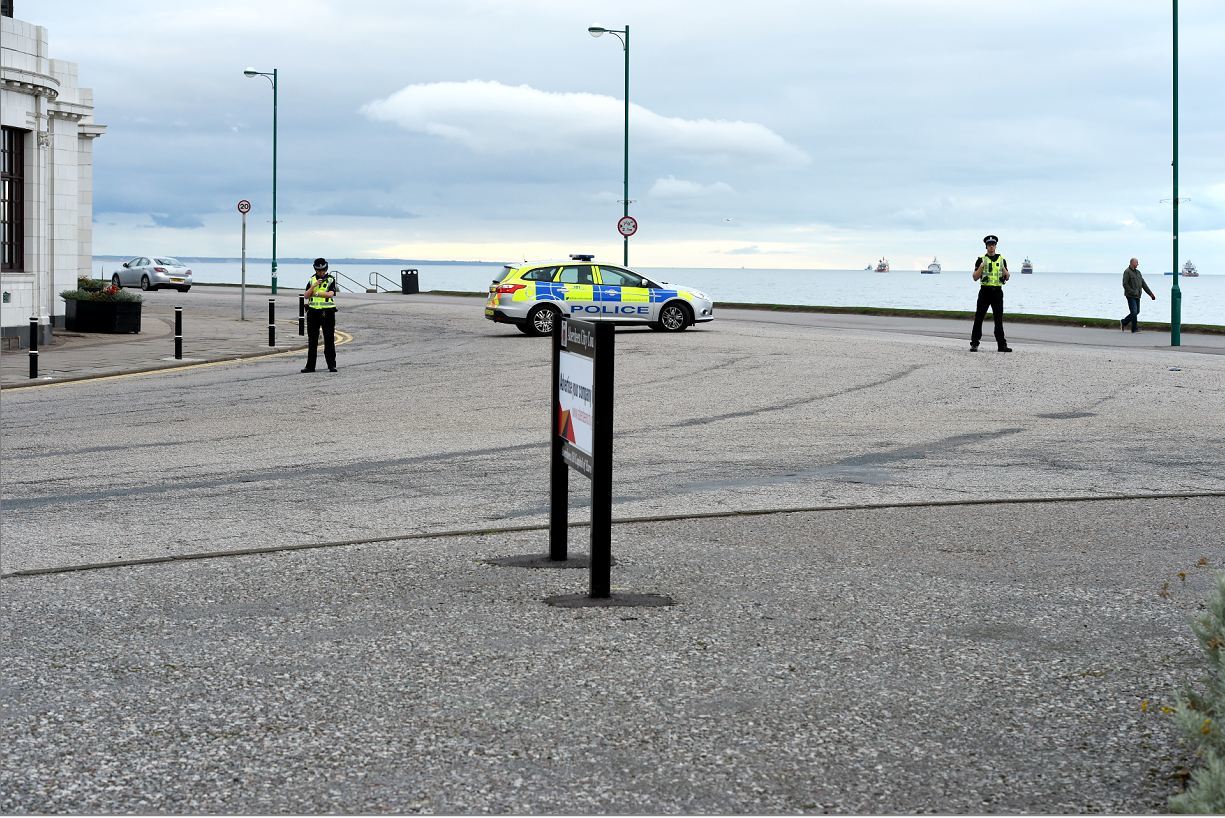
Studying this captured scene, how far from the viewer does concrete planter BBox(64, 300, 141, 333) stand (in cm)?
3062

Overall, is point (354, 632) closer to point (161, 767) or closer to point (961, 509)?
point (161, 767)

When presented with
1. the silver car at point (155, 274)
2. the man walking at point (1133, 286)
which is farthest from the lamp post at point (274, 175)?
the man walking at point (1133, 286)

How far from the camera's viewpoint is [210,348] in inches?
1059

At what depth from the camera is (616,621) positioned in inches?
251

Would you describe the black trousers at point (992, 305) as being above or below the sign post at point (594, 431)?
above

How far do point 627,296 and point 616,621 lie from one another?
23.5 meters

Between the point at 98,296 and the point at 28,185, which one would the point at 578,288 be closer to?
the point at 98,296

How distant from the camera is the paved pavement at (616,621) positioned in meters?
4.48

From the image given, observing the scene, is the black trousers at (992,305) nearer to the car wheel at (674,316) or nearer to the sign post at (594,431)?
the car wheel at (674,316)

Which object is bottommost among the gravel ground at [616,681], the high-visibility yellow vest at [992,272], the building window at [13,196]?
the gravel ground at [616,681]

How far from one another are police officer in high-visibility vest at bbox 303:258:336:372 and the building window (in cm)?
799

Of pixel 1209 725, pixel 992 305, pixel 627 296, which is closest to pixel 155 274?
pixel 627 296

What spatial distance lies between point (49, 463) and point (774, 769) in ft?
29.4

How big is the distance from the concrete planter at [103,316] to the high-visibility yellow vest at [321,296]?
33.6ft
